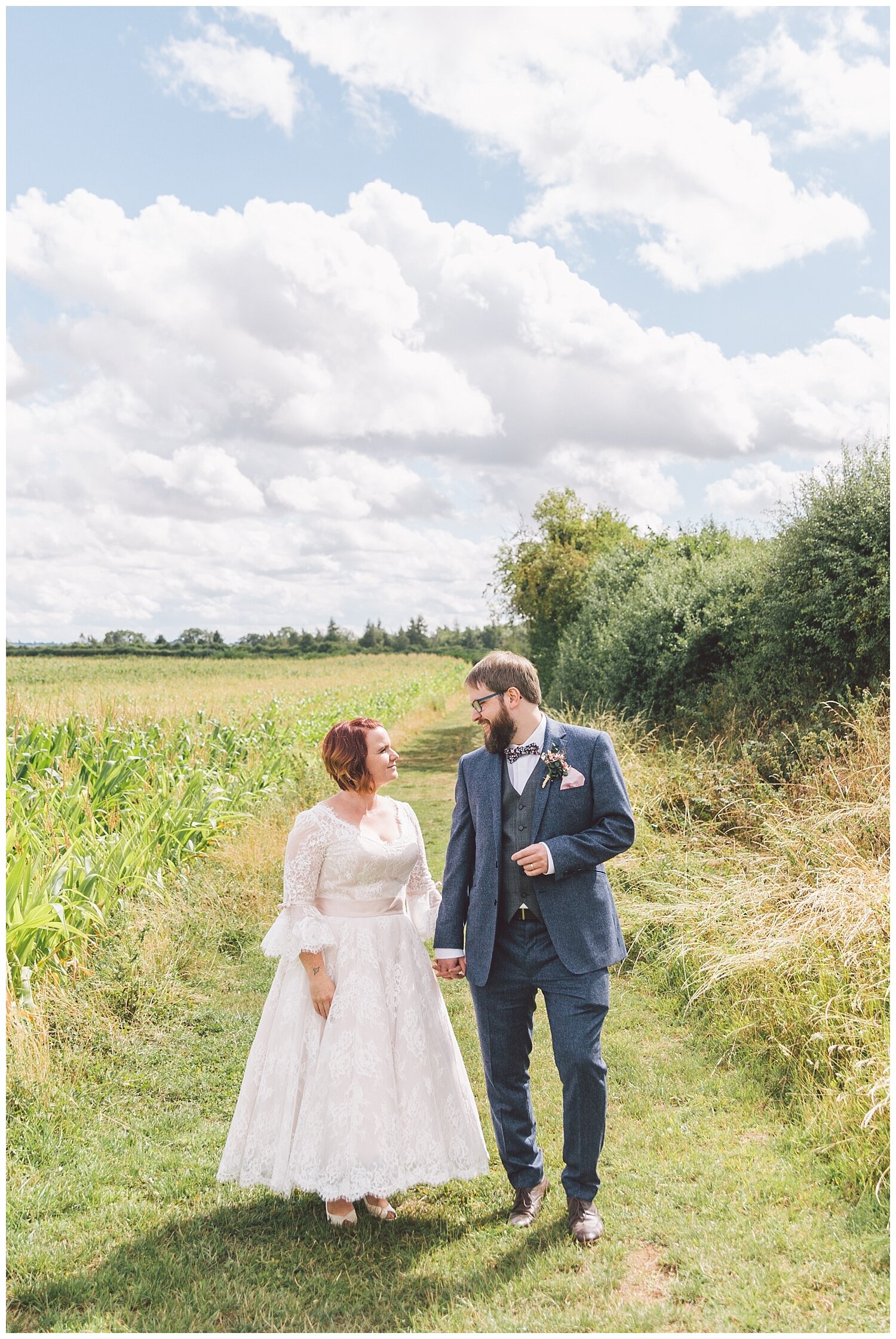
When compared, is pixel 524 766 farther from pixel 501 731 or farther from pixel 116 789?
Answer: pixel 116 789

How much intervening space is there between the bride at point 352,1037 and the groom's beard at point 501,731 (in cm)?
43

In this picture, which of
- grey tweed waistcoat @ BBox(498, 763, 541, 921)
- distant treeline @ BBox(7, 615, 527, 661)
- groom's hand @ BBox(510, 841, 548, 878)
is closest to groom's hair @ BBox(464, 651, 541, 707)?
grey tweed waistcoat @ BBox(498, 763, 541, 921)

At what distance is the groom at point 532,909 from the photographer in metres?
3.21

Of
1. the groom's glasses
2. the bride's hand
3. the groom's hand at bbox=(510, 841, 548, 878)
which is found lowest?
the bride's hand

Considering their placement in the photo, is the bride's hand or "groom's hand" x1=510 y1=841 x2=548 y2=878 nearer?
"groom's hand" x1=510 y1=841 x2=548 y2=878

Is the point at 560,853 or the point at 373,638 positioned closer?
the point at 560,853

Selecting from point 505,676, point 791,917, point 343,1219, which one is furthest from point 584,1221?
point 791,917

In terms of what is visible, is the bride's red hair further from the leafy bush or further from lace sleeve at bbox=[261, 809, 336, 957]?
the leafy bush

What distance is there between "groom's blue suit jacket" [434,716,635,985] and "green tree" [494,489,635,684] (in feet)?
66.9

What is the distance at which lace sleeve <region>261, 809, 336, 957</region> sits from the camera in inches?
131

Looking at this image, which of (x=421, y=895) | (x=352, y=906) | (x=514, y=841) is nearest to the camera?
(x=514, y=841)

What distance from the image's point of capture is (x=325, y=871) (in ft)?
11.3

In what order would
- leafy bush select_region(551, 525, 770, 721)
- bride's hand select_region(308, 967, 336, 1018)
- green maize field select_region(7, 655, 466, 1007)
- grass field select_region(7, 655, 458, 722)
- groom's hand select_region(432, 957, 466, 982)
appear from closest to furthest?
bride's hand select_region(308, 967, 336, 1018)
groom's hand select_region(432, 957, 466, 982)
green maize field select_region(7, 655, 466, 1007)
leafy bush select_region(551, 525, 770, 721)
grass field select_region(7, 655, 458, 722)

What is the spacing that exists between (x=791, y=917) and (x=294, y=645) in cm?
8494
